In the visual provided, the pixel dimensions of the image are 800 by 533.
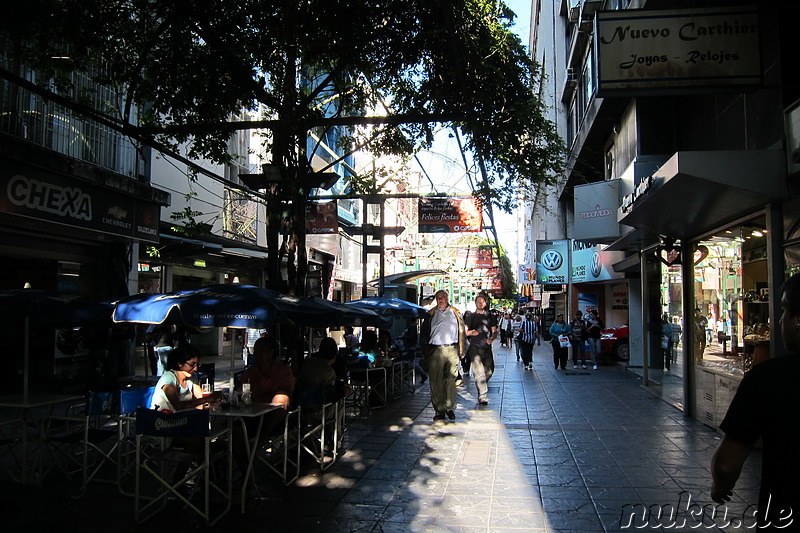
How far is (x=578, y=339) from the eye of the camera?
1769 cm

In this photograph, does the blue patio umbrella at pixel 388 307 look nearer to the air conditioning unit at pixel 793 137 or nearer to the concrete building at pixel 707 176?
the concrete building at pixel 707 176

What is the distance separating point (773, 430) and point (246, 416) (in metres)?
4.32

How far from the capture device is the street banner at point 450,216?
15672mm

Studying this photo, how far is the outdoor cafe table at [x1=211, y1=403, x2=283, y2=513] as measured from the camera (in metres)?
5.25

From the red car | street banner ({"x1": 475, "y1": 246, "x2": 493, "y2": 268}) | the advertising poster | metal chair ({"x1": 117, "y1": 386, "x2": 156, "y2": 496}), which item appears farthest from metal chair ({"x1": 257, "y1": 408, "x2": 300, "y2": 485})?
street banner ({"x1": 475, "y1": 246, "x2": 493, "y2": 268})

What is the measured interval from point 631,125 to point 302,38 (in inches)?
303

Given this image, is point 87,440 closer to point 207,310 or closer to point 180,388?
point 180,388

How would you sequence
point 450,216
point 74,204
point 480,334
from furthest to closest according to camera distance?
point 450,216, point 480,334, point 74,204

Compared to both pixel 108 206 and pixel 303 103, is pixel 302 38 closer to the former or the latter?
pixel 303 103

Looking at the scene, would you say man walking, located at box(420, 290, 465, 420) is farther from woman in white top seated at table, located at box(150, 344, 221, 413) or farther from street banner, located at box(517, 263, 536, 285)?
street banner, located at box(517, 263, 536, 285)

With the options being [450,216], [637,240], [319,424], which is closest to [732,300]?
[637,240]

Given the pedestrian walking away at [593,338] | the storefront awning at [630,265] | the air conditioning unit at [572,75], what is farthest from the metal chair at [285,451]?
the air conditioning unit at [572,75]

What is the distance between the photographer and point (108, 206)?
1191 cm

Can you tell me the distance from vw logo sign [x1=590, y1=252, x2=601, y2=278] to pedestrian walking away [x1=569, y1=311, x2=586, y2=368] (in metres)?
5.08
